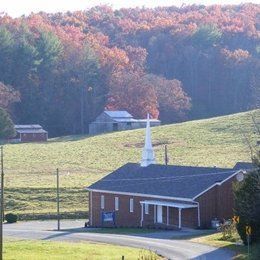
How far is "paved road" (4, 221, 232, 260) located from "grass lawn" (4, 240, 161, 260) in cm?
151

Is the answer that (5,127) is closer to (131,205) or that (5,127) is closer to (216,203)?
(131,205)

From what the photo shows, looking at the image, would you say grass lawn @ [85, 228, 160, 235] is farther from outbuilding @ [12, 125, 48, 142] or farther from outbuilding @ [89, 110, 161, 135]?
outbuilding @ [89, 110, 161, 135]

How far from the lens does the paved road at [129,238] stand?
139ft

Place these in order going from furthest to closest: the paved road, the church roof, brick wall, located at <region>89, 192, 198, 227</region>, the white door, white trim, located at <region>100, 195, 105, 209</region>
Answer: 1. white trim, located at <region>100, 195, 105, 209</region>
2. the white door
3. the church roof
4. brick wall, located at <region>89, 192, 198, 227</region>
5. the paved road

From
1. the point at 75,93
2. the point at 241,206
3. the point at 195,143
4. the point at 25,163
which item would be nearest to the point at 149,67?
the point at 75,93

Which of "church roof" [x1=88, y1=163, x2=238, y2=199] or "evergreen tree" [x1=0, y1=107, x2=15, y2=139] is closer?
"church roof" [x1=88, y1=163, x2=238, y2=199]

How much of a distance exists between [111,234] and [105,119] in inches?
2921

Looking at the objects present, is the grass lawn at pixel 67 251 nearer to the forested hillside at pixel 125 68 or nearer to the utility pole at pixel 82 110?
the forested hillside at pixel 125 68

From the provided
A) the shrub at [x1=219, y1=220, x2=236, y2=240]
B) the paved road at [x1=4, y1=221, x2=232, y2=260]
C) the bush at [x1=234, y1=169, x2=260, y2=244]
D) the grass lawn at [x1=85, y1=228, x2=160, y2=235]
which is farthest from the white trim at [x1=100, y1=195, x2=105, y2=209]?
the bush at [x1=234, y1=169, x2=260, y2=244]

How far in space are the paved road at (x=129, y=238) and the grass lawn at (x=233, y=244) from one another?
0.58 m

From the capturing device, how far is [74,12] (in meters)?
197

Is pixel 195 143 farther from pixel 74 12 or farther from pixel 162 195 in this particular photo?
pixel 74 12

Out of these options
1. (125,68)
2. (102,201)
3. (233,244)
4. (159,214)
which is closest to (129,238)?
(233,244)

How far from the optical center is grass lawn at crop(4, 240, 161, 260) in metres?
40.6
